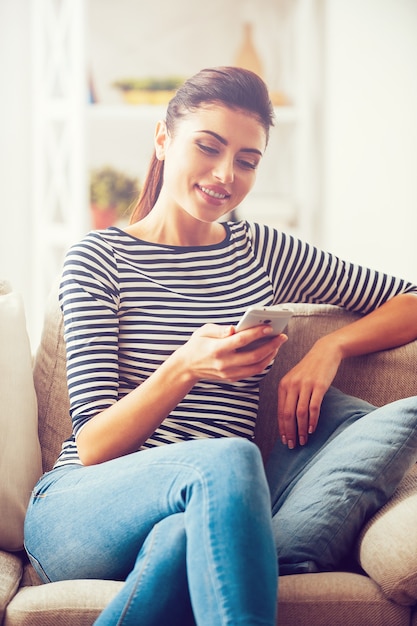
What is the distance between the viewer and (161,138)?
5.36 ft

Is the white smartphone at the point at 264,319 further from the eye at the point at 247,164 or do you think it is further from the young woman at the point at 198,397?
the eye at the point at 247,164

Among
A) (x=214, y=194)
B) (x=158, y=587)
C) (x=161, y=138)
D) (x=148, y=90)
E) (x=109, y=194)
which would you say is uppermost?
(x=148, y=90)

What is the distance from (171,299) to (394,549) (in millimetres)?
593

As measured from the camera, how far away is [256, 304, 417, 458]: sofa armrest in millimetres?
1718

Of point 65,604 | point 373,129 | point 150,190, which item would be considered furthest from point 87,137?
point 65,604

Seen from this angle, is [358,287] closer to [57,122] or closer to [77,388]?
[77,388]

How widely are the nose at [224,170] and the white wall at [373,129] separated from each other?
187 centimetres

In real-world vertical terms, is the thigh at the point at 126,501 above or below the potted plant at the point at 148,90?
below

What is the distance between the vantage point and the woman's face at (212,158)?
1545 millimetres

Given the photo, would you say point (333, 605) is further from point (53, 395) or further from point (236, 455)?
point (53, 395)

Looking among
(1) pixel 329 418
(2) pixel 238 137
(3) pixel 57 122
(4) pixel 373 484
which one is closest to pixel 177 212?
(2) pixel 238 137

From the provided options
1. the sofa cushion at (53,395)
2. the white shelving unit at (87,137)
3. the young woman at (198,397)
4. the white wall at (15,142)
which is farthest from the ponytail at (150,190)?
the white wall at (15,142)

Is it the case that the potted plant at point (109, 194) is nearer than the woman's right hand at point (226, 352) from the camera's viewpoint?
No

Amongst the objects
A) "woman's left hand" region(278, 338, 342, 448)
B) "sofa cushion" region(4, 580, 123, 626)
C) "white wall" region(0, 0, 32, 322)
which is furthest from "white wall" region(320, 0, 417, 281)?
"sofa cushion" region(4, 580, 123, 626)
